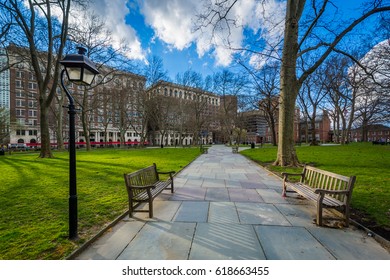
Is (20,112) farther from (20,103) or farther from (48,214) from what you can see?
(48,214)

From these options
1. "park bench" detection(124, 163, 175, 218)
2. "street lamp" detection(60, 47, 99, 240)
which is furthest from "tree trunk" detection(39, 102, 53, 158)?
"street lamp" detection(60, 47, 99, 240)

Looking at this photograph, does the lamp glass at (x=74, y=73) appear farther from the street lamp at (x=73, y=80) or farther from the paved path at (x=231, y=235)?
the paved path at (x=231, y=235)

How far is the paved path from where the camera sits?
2887 mm

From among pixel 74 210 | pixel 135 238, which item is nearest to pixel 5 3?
pixel 74 210

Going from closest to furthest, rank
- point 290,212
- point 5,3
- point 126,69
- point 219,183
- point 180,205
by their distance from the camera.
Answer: point 290,212 < point 180,205 < point 219,183 < point 5,3 < point 126,69

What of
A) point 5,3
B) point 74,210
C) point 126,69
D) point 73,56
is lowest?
point 74,210

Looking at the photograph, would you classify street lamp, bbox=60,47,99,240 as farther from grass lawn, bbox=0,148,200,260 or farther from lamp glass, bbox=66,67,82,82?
grass lawn, bbox=0,148,200,260

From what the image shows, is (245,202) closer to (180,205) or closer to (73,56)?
(180,205)

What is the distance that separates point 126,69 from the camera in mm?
23922

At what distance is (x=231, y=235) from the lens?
341cm

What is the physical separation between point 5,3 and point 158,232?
2142cm

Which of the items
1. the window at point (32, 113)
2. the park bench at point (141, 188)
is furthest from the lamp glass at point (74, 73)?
the window at point (32, 113)

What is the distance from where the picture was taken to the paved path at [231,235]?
9.47 feet
